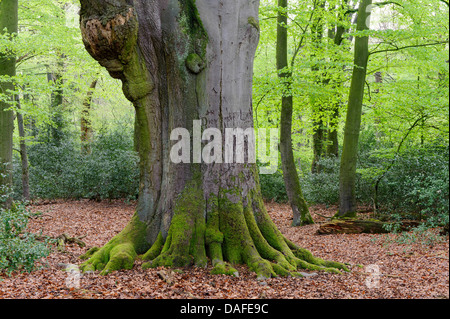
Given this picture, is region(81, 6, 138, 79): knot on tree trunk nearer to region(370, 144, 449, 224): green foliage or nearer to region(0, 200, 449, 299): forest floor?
region(0, 200, 449, 299): forest floor

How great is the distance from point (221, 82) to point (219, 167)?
1.22m

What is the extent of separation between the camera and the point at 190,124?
538cm

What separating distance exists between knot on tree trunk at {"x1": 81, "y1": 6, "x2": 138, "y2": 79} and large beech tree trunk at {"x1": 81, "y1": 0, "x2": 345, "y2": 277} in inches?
0.8

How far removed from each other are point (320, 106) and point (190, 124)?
9461 mm

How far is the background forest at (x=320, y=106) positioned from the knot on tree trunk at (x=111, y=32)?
517 cm

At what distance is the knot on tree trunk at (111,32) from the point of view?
189 inches

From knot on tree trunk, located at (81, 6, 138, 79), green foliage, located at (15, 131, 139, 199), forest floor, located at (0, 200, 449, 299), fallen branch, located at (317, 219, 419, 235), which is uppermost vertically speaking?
knot on tree trunk, located at (81, 6, 138, 79)

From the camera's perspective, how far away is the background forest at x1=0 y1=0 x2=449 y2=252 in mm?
8977

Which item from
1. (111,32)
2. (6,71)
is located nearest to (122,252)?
(111,32)

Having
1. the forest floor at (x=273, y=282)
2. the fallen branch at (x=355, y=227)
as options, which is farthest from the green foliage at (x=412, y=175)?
the forest floor at (x=273, y=282)

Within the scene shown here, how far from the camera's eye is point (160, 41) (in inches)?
215

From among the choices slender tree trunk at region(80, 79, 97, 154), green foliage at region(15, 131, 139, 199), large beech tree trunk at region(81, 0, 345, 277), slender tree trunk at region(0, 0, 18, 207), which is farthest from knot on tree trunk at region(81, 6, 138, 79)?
slender tree trunk at region(80, 79, 97, 154)
